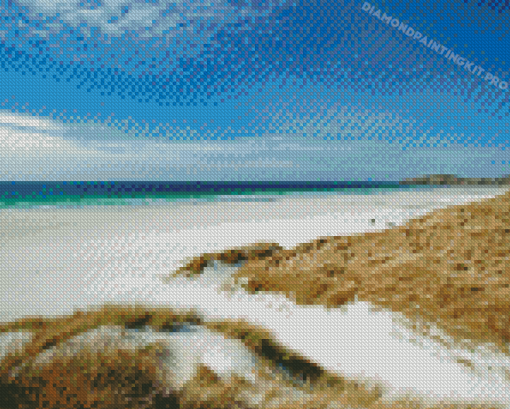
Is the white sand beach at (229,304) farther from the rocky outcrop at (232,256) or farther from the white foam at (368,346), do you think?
the rocky outcrop at (232,256)

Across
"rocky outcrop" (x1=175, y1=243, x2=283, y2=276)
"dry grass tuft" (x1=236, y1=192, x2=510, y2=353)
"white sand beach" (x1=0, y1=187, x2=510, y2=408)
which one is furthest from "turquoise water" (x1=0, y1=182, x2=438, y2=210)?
"dry grass tuft" (x1=236, y1=192, x2=510, y2=353)

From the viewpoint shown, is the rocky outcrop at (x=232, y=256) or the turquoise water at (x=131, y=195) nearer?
the rocky outcrop at (x=232, y=256)

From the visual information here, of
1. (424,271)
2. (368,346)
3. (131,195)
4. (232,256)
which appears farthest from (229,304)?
(131,195)

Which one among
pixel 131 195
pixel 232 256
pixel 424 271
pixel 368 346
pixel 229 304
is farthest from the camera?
pixel 131 195

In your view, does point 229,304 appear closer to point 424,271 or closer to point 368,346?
point 368,346

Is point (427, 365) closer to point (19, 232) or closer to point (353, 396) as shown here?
point (353, 396)

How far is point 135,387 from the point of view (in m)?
2.68

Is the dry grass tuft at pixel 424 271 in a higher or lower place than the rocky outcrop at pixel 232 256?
higher

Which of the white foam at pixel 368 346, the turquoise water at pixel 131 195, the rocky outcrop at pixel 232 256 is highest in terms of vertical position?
the white foam at pixel 368 346

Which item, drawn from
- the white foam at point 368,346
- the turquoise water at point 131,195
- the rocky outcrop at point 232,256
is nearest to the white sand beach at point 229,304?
the white foam at point 368,346

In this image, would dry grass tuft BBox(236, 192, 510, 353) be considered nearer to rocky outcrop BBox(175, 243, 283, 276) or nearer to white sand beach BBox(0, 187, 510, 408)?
white sand beach BBox(0, 187, 510, 408)

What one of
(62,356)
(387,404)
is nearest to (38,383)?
(62,356)

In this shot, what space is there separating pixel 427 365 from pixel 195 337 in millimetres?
2687

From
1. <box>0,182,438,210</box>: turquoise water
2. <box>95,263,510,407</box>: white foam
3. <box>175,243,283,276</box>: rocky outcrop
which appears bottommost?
<box>0,182,438,210</box>: turquoise water
